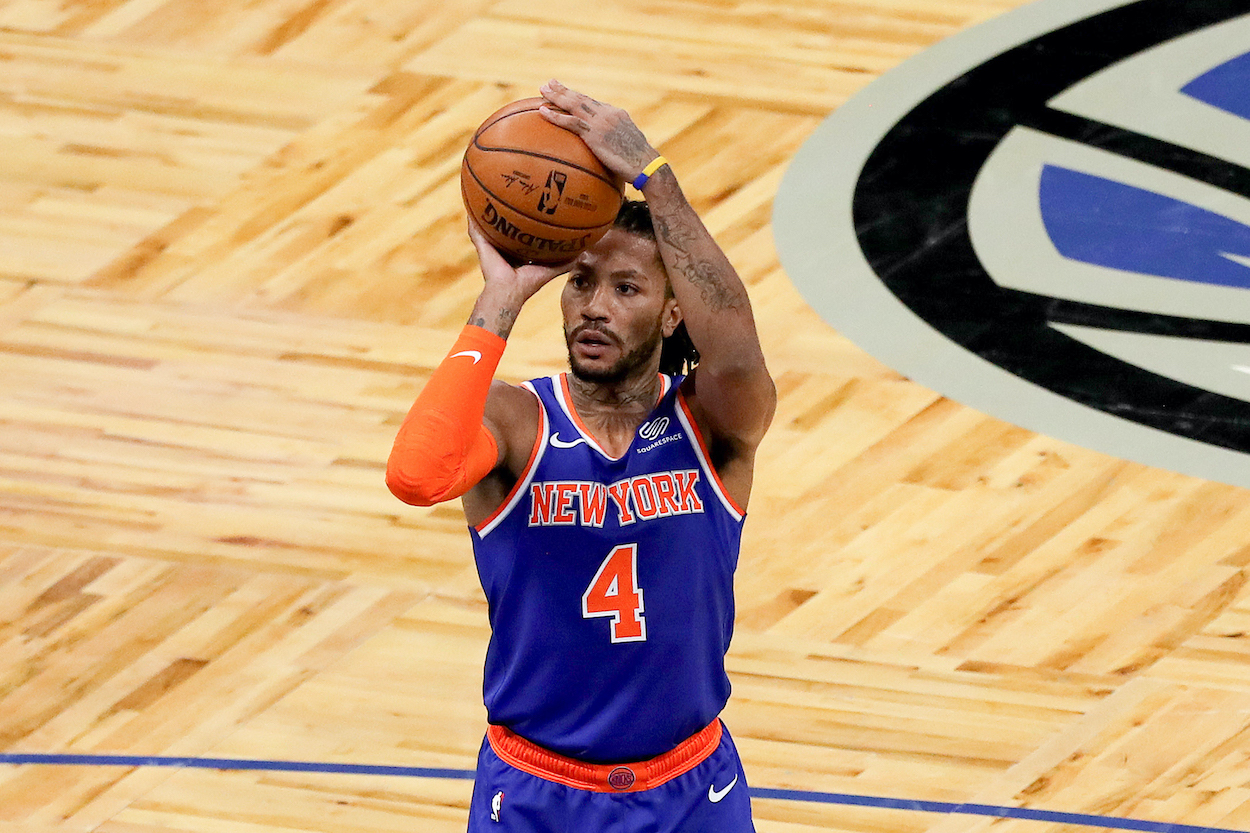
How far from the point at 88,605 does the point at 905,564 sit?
300 cm

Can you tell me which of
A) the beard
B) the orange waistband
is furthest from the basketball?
the orange waistband

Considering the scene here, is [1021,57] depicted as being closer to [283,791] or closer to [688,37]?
[688,37]

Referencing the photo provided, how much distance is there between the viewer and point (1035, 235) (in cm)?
945

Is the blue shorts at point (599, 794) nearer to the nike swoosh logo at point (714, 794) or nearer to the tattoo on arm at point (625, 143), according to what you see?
the nike swoosh logo at point (714, 794)

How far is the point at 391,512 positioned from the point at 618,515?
134 inches

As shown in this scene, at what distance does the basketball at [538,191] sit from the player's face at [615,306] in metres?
0.12

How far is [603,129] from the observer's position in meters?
4.55

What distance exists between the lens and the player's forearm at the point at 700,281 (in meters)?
4.51

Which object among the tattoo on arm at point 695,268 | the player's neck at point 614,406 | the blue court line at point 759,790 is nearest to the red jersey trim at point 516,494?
the player's neck at point 614,406

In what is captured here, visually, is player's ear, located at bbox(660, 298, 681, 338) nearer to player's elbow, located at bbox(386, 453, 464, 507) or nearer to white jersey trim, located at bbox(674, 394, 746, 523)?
white jersey trim, located at bbox(674, 394, 746, 523)

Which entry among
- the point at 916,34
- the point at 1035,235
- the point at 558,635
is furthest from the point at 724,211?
the point at 558,635

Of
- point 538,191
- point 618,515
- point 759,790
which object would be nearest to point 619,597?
point 618,515

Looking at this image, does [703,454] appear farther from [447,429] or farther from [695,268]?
[447,429]

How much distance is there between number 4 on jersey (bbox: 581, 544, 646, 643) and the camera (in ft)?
15.4
